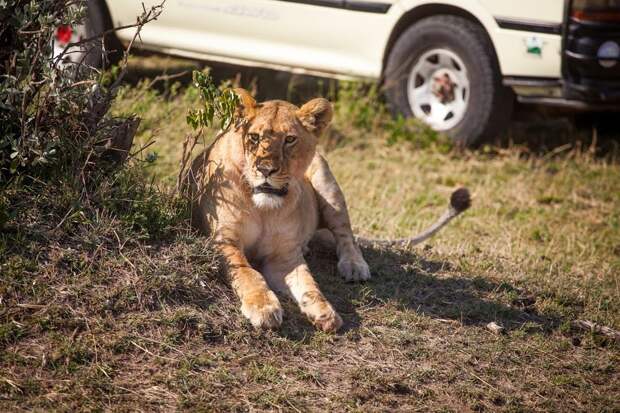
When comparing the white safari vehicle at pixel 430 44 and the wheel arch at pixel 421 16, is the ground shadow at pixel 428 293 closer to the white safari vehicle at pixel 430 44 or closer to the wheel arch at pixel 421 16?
the white safari vehicle at pixel 430 44

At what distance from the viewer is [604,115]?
8398 millimetres

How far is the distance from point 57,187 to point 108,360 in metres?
0.91

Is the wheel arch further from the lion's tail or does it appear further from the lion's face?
the lion's face

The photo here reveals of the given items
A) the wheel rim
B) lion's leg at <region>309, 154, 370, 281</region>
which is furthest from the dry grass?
the wheel rim

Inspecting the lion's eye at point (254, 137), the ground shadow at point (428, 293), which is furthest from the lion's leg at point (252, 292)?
the lion's eye at point (254, 137)

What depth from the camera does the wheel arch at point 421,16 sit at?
293 inches

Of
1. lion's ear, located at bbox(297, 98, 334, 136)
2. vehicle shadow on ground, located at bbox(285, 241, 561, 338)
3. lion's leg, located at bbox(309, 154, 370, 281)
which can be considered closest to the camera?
lion's ear, located at bbox(297, 98, 334, 136)

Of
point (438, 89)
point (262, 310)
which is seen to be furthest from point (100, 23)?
point (262, 310)

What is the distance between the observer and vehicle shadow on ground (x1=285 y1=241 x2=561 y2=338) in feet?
14.6

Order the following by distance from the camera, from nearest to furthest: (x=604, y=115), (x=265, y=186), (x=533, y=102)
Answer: (x=265, y=186)
(x=533, y=102)
(x=604, y=115)

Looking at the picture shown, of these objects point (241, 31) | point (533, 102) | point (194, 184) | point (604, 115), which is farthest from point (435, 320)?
point (604, 115)

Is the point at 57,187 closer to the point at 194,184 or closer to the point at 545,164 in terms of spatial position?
the point at 194,184

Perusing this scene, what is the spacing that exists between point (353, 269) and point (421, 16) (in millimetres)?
3520

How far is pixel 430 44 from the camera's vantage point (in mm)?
7477
